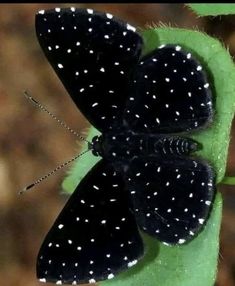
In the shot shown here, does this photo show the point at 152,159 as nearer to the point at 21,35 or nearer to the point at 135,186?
the point at 135,186

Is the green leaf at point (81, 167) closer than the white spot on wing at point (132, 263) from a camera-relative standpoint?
No

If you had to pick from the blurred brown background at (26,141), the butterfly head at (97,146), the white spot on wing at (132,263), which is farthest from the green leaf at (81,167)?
the blurred brown background at (26,141)

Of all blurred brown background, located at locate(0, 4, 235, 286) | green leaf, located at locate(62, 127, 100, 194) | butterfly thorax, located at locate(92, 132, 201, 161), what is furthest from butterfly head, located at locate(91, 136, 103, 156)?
blurred brown background, located at locate(0, 4, 235, 286)

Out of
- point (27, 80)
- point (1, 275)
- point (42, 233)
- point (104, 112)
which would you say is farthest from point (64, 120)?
point (104, 112)

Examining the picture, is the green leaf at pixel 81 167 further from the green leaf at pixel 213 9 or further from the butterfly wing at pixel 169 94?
the green leaf at pixel 213 9

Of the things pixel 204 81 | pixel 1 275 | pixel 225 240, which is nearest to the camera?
pixel 204 81

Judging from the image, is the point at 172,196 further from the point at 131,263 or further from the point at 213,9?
the point at 213,9
